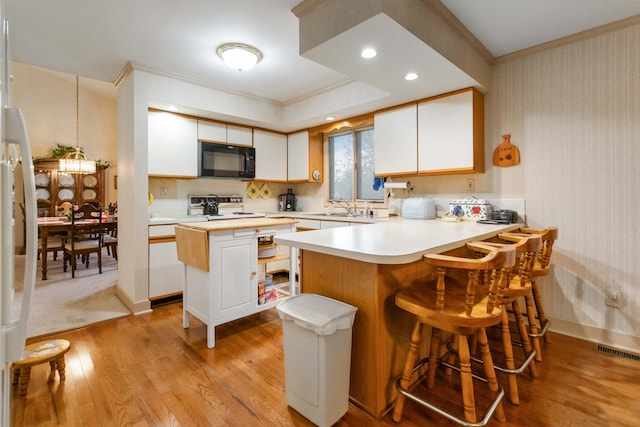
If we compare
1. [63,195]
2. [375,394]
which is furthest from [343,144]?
[63,195]

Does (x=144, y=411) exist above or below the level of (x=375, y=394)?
below

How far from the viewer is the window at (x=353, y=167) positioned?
4152mm

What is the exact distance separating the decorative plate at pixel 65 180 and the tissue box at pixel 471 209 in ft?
26.4

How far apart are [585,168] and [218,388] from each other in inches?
123

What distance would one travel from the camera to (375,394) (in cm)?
159

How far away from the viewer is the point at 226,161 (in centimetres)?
400

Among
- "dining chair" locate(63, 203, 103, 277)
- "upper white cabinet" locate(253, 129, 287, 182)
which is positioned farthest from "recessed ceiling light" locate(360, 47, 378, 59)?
"dining chair" locate(63, 203, 103, 277)

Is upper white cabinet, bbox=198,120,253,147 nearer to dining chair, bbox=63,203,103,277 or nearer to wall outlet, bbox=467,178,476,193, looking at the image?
dining chair, bbox=63,203,103,277

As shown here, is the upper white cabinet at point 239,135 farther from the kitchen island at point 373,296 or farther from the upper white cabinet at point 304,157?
the kitchen island at point 373,296

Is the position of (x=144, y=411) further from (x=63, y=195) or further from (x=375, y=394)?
(x=63, y=195)

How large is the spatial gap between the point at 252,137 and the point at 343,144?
4.26ft

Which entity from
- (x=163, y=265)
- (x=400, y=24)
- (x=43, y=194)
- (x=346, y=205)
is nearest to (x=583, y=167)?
(x=400, y=24)

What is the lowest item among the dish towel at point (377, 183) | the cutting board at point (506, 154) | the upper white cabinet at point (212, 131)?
the dish towel at point (377, 183)

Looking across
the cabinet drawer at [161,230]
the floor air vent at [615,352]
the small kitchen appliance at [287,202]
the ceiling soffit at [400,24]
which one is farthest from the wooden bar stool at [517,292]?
the small kitchen appliance at [287,202]
